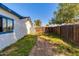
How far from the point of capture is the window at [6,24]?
27.7ft

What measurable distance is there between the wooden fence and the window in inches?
71.6

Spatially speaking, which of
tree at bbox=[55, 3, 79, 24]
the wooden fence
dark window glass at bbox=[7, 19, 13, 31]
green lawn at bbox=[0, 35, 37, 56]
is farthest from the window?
tree at bbox=[55, 3, 79, 24]

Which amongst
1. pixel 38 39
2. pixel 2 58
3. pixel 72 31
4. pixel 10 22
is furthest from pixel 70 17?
pixel 2 58

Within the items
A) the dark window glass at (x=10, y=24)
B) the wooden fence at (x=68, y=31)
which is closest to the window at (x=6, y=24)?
the dark window glass at (x=10, y=24)

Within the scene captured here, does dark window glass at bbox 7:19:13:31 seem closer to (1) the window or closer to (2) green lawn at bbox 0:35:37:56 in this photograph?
(1) the window

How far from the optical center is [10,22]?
9.87 m

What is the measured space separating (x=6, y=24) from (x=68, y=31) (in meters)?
3.82

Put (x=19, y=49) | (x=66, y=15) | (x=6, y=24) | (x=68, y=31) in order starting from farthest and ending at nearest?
(x=68, y=31) → (x=66, y=15) → (x=6, y=24) → (x=19, y=49)

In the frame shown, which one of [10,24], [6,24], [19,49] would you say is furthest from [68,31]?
[6,24]

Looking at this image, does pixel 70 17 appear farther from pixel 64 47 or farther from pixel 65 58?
pixel 65 58

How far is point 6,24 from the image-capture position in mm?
9211

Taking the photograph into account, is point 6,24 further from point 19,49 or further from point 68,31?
point 68,31

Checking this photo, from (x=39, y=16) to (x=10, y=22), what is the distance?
1.96 meters

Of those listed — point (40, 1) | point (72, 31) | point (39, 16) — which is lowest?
point (72, 31)
